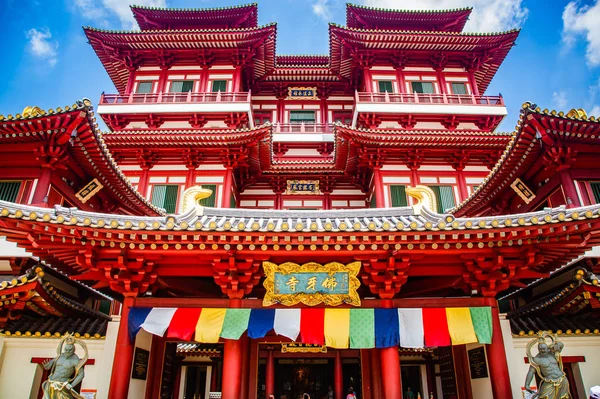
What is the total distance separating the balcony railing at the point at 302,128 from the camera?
2481 cm

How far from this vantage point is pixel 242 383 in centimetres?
972

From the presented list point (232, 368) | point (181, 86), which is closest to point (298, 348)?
point (232, 368)

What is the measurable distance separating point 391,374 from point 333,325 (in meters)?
1.60

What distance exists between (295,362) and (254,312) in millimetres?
7800

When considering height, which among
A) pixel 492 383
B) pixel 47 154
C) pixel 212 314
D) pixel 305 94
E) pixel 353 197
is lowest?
pixel 492 383

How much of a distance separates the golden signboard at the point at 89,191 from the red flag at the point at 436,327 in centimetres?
1220

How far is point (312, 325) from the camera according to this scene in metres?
8.91

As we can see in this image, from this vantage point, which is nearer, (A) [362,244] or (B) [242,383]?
(A) [362,244]

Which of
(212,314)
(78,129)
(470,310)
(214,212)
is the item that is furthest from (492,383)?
(78,129)

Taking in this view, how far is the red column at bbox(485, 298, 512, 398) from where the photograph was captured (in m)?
8.67

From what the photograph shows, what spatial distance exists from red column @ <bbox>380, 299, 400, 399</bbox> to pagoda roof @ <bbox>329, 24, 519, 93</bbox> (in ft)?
63.7

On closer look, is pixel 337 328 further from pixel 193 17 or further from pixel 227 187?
pixel 193 17

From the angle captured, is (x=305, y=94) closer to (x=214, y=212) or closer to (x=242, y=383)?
(x=214, y=212)

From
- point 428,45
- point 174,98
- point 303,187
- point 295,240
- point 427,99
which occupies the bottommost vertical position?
point 295,240
